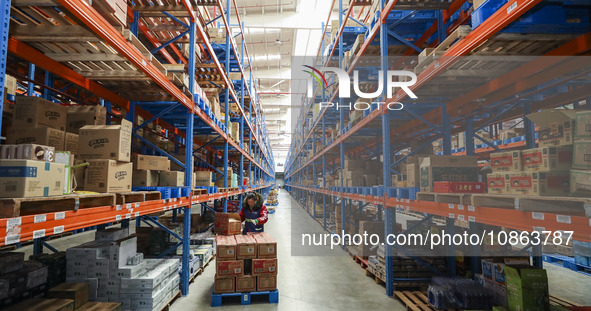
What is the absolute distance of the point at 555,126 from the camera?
2.43 meters

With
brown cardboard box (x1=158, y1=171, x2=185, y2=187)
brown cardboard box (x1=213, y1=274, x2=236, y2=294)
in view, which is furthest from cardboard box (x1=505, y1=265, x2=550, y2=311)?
brown cardboard box (x1=158, y1=171, x2=185, y2=187)

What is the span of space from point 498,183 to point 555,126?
0.66m

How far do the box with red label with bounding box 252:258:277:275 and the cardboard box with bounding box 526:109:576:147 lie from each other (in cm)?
361

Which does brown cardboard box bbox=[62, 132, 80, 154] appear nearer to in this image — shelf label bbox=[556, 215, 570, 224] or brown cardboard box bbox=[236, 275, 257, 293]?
brown cardboard box bbox=[236, 275, 257, 293]

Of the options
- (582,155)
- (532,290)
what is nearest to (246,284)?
(532,290)

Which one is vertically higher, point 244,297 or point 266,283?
point 266,283

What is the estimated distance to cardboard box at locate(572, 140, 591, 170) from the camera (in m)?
2.15

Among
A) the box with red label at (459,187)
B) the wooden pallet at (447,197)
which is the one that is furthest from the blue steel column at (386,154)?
the box with red label at (459,187)

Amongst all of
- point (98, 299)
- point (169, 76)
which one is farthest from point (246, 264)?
point (169, 76)

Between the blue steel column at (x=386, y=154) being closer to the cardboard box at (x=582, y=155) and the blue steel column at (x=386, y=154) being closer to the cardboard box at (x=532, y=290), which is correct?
the cardboard box at (x=532, y=290)

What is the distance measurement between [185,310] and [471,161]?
4.36m

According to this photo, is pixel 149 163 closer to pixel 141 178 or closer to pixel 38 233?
pixel 141 178

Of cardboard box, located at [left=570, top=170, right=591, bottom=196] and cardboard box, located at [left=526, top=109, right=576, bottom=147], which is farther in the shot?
cardboard box, located at [left=526, top=109, right=576, bottom=147]

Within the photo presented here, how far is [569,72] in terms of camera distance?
2.95 metres
